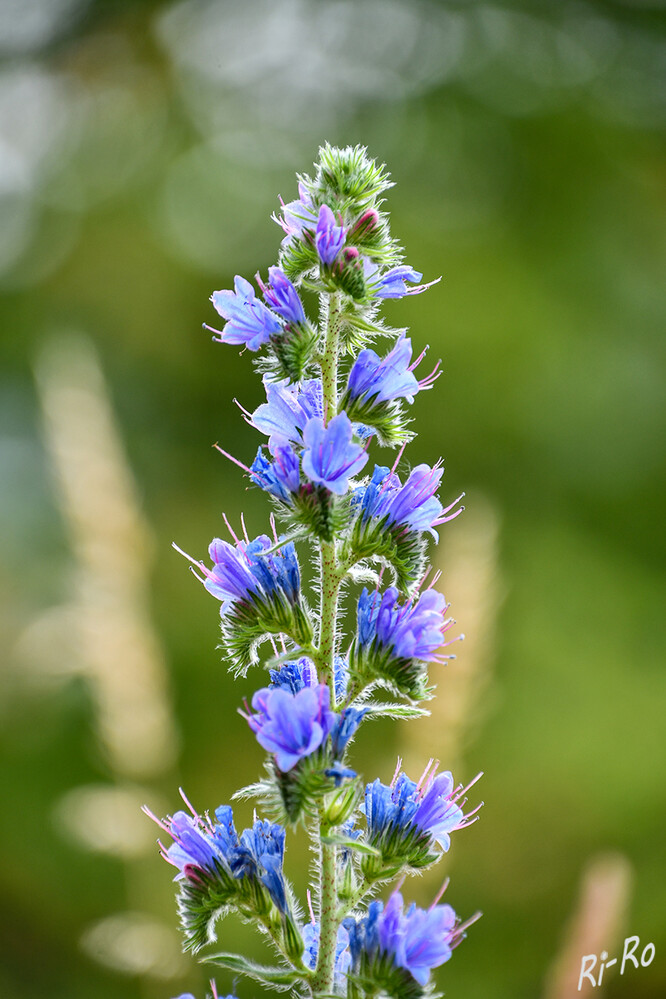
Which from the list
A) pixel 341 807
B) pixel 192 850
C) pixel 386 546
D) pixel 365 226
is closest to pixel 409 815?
pixel 341 807

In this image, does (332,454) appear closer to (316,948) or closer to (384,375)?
(384,375)

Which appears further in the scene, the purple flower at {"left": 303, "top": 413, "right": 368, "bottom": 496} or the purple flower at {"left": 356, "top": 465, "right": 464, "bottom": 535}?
the purple flower at {"left": 356, "top": 465, "right": 464, "bottom": 535}

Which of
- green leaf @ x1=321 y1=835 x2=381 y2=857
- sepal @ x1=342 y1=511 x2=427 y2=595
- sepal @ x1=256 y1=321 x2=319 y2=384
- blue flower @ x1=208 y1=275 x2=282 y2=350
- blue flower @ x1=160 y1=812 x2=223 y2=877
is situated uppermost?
blue flower @ x1=208 y1=275 x2=282 y2=350

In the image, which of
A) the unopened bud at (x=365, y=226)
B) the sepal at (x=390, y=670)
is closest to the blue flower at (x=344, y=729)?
the sepal at (x=390, y=670)

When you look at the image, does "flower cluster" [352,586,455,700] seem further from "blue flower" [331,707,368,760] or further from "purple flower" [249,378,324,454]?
"purple flower" [249,378,324,454]

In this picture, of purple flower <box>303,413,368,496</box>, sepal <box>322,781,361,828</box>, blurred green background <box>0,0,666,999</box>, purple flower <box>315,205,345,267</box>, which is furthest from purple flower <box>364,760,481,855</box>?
blurred green background <box>0,0,666,999</box>

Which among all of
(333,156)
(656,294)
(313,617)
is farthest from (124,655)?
(656,294)
